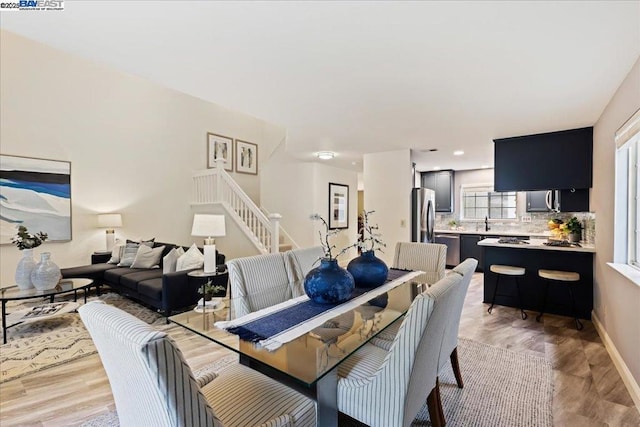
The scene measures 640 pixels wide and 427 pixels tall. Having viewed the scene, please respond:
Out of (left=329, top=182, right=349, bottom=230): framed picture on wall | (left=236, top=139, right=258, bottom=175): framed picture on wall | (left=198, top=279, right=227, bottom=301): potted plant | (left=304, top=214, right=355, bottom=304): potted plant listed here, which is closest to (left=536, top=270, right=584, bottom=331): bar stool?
(left=304, top=214, right=355, bottom=304): potted plant

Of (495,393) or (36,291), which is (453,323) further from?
(36,291)

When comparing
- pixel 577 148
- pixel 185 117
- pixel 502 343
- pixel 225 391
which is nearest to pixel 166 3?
pixel 225 391

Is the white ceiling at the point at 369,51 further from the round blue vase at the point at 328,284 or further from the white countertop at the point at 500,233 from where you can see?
the white countertop at the point at 500,233

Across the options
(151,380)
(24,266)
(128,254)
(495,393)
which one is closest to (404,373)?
(151,380)

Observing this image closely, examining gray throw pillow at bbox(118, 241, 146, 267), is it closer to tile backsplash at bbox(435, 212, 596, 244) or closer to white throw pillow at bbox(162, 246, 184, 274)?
white throw pillow at bbox(162, 246, 184, 274)

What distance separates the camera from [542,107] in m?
2.92

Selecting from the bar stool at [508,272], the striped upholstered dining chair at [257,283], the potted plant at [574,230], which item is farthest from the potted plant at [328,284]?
the potted plant at [574,230]

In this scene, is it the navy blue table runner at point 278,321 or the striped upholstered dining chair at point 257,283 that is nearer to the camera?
the navy blue table runner at point 278,321

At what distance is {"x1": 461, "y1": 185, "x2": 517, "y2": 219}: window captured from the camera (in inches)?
253

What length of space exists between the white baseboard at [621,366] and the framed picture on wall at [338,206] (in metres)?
4.91

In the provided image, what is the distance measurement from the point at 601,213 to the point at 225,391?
3.72m

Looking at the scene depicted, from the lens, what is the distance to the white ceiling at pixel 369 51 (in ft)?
5.07

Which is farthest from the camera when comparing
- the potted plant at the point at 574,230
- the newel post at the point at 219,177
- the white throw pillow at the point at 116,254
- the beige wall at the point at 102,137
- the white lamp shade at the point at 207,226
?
the newel post at the point at 219,177

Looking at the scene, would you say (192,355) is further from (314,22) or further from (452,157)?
(452,157)
